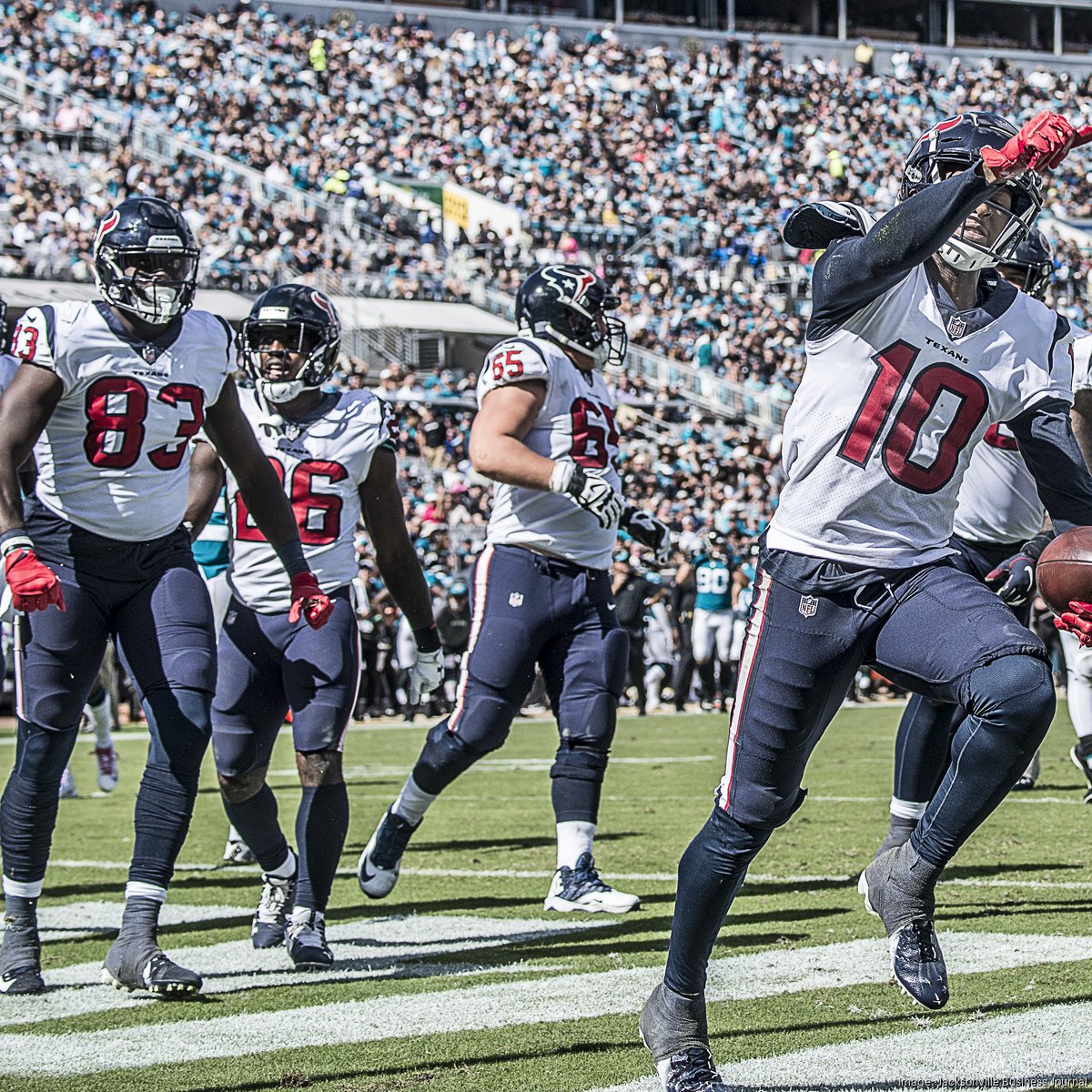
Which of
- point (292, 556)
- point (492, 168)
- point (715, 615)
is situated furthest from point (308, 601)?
point (492, 168)

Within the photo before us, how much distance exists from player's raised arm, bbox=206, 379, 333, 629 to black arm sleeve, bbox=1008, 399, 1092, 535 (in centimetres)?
223

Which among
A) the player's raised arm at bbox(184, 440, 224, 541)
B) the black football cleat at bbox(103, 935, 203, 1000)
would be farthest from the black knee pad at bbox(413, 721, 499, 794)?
the black football cleat at bbox(103, 935, 203, 1000)

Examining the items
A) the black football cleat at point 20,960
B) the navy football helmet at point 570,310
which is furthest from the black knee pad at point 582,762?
the black football cleat at point 20,960

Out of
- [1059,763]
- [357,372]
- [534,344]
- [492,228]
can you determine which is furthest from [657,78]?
[534,344]

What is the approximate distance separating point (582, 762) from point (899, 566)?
98.7 inches

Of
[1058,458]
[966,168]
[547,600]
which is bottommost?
[547,600]

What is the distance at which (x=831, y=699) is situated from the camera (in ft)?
11.6

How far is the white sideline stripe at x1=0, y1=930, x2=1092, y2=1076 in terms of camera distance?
380cm

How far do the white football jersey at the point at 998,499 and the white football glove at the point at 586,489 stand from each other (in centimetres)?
129

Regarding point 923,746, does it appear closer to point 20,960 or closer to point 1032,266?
point 1032,266

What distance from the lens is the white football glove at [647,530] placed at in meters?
Result: 5.78

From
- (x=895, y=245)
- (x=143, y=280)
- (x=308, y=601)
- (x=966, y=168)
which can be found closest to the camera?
(x=895, y=245)

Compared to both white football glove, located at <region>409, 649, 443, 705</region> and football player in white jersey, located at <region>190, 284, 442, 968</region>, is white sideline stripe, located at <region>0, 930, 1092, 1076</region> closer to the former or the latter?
football player in white jersey, located at <region>190, 284, 442, 968</region>

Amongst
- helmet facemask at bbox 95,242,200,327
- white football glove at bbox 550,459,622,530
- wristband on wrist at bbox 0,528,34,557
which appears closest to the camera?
wristband on wrist at bbox 0,528,34,557
